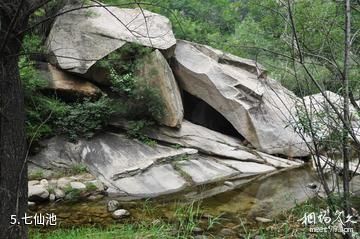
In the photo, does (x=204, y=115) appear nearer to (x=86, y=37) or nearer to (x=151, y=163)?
(x=151, y=163)

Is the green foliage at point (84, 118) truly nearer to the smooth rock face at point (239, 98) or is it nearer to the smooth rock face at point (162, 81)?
the smooth rock face at point (162, 81)

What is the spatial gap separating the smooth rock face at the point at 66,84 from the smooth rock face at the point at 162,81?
126 cm

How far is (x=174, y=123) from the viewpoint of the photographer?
31.9 feet

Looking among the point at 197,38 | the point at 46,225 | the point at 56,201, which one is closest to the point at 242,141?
the point at 197,38

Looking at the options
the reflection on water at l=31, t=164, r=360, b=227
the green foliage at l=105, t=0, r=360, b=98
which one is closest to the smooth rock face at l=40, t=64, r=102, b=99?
the green foliage at l=105, t=0, r=360, b=98

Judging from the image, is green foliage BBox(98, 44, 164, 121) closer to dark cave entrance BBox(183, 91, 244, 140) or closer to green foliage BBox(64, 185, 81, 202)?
green foliage BBox(64, 185, 81, 202)

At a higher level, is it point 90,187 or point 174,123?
point 174,123

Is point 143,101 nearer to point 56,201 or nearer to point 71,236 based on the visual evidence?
point 56,201

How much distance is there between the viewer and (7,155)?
276cm

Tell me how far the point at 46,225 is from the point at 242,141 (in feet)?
22.2

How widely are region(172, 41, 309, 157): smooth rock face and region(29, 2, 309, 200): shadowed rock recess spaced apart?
3 centimetres

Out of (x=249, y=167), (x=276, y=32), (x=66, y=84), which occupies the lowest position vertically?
(x=249, y=167)

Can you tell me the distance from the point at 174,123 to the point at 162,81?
42.6 inches

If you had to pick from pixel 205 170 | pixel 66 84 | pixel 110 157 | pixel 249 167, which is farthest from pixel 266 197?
pixel 66 84
